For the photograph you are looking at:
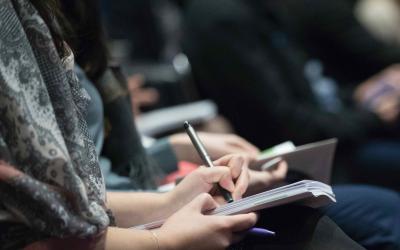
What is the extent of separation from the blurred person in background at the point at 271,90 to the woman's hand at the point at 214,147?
525 mm

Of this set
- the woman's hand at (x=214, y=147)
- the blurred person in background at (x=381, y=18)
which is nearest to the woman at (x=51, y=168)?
the woman's hand at (x=214, y=147)

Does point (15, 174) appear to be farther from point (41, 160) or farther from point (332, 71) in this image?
point (332, 71)

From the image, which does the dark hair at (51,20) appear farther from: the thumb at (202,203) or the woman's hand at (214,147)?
the woman's hand at (214,147)

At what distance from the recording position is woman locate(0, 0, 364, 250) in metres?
0.71

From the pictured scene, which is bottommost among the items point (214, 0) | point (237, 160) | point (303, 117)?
point (303, 117)

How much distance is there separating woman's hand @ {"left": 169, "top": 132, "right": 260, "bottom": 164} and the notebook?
4cm

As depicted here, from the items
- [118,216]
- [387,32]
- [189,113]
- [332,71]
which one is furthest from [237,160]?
[387,32]

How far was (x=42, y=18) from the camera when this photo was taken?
2.64 ft

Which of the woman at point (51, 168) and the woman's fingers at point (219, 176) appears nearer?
the woman at point (51, 168)

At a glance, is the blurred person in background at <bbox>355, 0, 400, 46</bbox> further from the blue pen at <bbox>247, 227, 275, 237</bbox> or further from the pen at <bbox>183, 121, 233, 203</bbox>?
the blue pen at <bbox>247, 227, 275, 237</bbox>

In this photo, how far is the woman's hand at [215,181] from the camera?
2.97 feet

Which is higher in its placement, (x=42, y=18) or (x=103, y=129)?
(x=42, y=18)

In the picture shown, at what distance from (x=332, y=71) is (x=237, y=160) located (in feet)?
4.62

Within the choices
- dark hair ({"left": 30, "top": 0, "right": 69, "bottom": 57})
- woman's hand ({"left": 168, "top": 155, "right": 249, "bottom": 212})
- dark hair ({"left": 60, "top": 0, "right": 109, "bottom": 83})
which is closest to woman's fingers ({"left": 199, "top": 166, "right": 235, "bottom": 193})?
woman's hand ({"left": 168, "top": 155, "right": 249, "bottom": 212})
